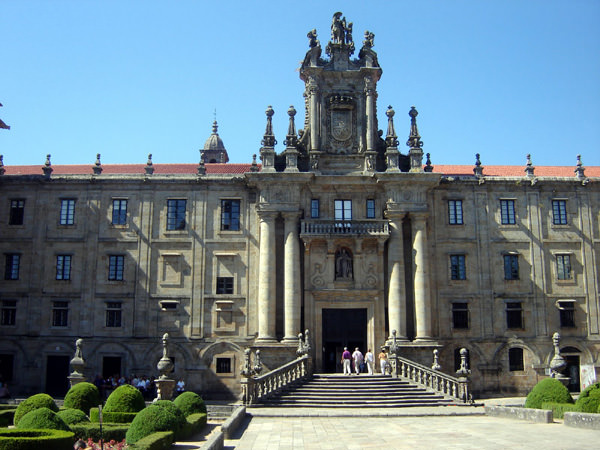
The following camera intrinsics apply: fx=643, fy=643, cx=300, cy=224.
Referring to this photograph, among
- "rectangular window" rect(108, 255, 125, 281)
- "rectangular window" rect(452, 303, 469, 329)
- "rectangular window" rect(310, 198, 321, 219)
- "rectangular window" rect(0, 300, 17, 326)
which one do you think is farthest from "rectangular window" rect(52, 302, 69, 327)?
"rectangular window" rect(452, 303, 469, 329)

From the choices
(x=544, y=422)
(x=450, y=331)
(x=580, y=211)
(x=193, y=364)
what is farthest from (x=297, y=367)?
(x=580, y=211)

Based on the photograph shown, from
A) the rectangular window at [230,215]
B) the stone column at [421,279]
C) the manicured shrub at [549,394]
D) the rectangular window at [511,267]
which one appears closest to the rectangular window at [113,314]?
the rectangular window at [230,215]

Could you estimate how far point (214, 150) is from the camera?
71.4m

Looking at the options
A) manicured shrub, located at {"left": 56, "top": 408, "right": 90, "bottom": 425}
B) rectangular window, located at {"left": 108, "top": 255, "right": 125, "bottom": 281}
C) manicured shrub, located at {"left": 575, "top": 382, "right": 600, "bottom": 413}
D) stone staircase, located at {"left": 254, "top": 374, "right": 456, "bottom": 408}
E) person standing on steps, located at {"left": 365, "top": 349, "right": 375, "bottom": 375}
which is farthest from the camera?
rectangular window, located at {"left": 108, "top": 255, "right": 125, "bottom": 281}

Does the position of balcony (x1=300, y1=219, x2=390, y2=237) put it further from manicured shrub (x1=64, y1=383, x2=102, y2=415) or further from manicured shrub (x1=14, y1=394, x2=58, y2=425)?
manicured shrub (x1=14, y1=394, x2=58, y2=425)

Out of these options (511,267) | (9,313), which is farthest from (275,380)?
(9,313)

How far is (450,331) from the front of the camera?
127ft

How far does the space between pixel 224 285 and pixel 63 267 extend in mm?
9996

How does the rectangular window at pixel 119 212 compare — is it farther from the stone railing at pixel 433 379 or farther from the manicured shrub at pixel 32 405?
the manicured shrub at pixel 32 405

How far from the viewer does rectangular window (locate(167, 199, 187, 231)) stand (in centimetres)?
3975

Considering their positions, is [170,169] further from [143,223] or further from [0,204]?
[0,204]

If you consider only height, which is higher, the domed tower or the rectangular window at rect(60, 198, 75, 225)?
the domed tower

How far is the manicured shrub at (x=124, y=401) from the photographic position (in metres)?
23.4

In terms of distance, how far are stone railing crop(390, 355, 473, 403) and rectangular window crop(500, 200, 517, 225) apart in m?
11.7
